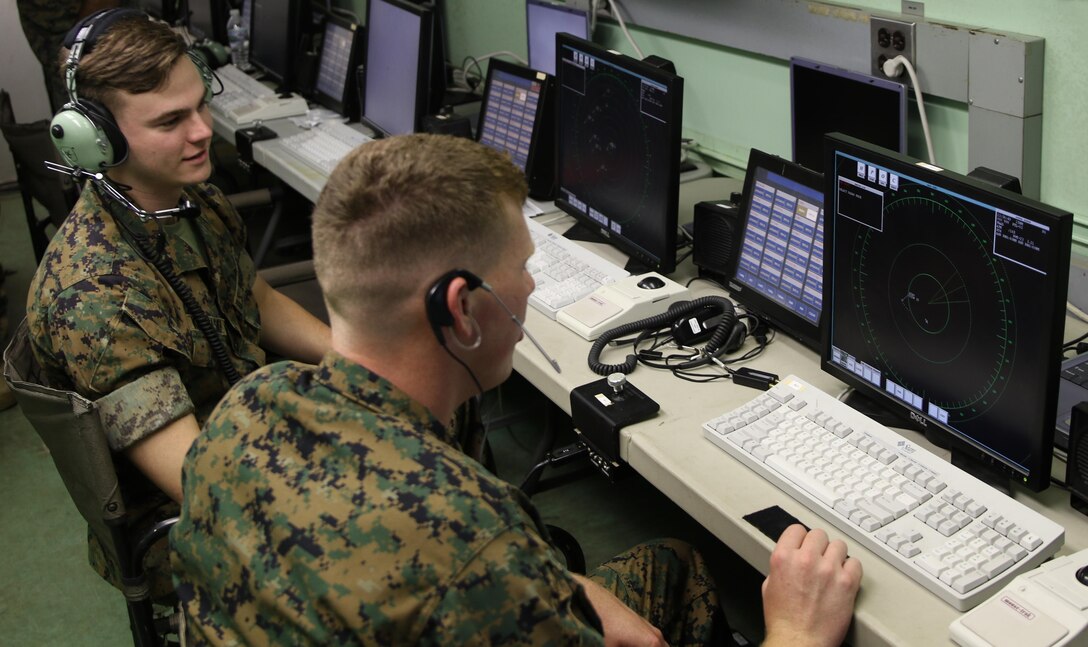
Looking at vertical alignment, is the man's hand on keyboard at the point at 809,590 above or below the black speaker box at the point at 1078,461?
below

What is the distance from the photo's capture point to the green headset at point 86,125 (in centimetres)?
180

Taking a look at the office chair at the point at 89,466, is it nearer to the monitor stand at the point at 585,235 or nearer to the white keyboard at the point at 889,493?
the white keyboard at the point at 889,493

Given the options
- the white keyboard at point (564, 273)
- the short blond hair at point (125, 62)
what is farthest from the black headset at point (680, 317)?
the short blond hair at point (125, 62)

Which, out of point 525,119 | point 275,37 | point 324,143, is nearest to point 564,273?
point 525,119

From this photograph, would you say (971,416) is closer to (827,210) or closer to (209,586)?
(827,210)

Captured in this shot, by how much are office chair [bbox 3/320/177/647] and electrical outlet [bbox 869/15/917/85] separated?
5.80 ft

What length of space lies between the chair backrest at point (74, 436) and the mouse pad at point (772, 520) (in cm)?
96

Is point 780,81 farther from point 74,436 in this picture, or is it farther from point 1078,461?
point 74,436

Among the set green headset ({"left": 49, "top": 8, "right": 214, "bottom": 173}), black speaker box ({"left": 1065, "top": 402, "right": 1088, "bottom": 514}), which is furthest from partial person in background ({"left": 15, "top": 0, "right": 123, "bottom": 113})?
black speaker box ({"left": 1065, "top": 402, "right": 1088, "bottom": 514})

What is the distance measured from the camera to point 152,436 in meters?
→ 1.68

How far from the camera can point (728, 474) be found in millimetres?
1617

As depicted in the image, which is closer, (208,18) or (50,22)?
(50,22)

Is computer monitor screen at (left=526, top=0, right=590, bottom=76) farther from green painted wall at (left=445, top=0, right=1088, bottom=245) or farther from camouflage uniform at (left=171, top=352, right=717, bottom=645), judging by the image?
camouflage uniform at (left=171, top=352, right=717, bottom=645)

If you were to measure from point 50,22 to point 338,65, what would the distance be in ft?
5.30
